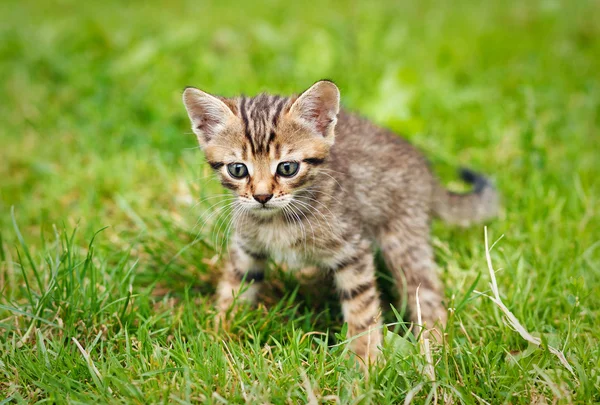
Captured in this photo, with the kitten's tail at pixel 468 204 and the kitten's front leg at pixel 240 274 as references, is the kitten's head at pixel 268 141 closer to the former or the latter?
the kitten's front leg at pixel 240 274

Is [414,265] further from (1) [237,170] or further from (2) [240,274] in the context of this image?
(1) [237,170]

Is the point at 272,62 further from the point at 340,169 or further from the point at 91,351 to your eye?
the point at 91,351

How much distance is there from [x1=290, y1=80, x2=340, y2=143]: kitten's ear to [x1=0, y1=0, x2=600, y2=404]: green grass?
933mm

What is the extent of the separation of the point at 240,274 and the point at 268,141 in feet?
3.01

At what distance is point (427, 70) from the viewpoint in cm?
681

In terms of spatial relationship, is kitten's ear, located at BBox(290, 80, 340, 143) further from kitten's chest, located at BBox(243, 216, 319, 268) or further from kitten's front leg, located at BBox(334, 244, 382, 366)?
kitten's front leg, located at BBox(334, 244, 382, 366)

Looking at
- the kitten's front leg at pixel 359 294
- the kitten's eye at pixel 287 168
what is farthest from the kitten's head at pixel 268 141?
the kitten's front leg at pixel 359 294

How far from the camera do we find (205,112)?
11.1 feet

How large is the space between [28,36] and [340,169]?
6.20 meters

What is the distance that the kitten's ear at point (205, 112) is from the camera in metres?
3.28

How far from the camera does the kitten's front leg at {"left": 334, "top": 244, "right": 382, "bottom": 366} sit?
3.46 meters

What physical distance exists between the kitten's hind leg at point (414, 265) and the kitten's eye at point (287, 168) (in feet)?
3.27

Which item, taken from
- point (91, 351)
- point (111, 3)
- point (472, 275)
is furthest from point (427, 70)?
point (111, 3)

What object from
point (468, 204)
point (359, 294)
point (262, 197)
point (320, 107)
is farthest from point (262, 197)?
point (468, 204)
